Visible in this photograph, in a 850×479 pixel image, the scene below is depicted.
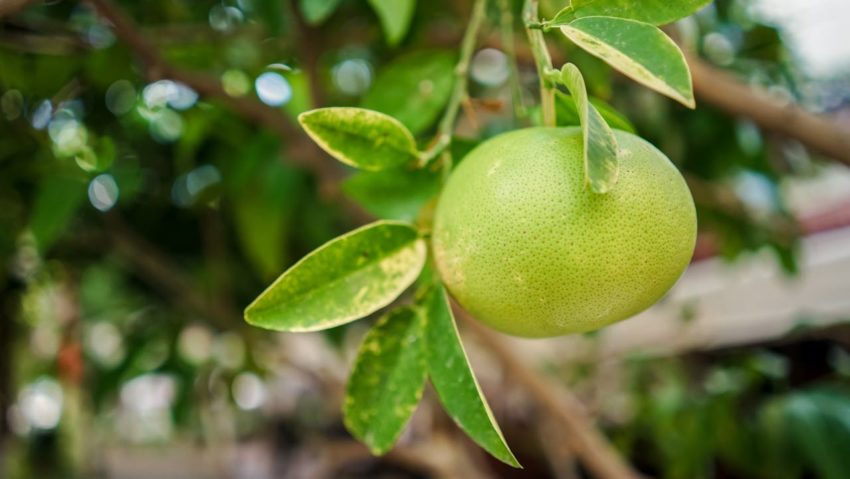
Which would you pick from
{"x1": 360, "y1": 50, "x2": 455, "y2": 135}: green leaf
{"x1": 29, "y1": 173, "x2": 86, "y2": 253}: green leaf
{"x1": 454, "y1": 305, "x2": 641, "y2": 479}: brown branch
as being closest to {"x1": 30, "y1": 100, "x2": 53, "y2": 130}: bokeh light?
{"x1": 29, "y1": 173, "x2": 86, "y2": 253}: green leaf

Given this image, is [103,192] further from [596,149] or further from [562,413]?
[596,149]

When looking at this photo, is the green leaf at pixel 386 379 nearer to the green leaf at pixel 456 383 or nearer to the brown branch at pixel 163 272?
the green leaf at pixel 456 383

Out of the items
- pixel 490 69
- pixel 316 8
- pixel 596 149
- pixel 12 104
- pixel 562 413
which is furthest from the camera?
pixel 490 69

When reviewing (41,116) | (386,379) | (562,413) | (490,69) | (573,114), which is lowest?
(562,413)

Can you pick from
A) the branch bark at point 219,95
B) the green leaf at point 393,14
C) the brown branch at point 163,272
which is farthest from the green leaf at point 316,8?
the brown branch at point 163,272

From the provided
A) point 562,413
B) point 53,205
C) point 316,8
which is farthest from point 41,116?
point 562,413

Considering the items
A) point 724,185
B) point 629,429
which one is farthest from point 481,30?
point 629,429

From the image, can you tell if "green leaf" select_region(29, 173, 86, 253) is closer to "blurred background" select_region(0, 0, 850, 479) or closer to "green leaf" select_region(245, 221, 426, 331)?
"blurred background" select_region(0, 0, 850, 479)

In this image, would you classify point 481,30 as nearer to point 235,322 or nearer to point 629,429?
point 235,322
